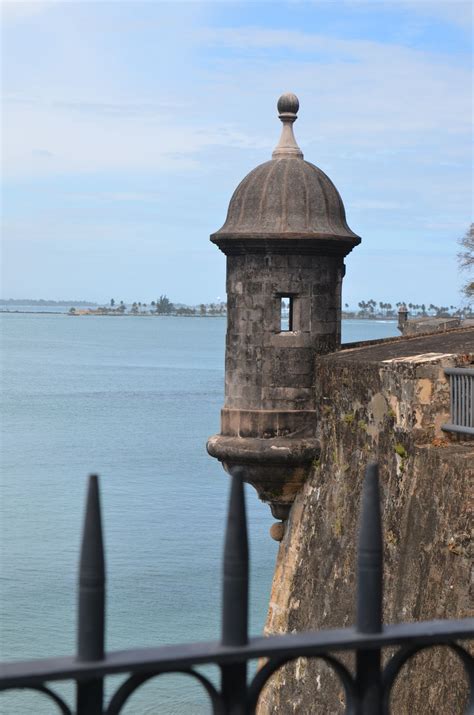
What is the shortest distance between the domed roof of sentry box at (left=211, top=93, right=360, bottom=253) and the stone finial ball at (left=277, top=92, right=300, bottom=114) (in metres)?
0.53

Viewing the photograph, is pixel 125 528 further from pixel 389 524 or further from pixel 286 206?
pixel 389 524

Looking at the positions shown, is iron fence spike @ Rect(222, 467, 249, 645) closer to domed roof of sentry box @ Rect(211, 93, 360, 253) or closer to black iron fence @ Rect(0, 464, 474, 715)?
black iron fence @ Rect(0, 464, 474, 715)

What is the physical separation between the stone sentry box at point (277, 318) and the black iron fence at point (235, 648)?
32.8 ft

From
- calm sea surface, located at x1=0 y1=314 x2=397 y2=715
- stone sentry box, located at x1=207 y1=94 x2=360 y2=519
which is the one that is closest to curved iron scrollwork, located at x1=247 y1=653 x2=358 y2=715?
stone sentry box, located at x1=207 y1=94 x2=360 y2=519

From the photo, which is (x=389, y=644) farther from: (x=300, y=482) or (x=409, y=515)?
(x=300, y=482)

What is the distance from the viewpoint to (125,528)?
30.0m

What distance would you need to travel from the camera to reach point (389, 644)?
8.40 ft

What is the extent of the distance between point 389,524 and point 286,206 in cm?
422

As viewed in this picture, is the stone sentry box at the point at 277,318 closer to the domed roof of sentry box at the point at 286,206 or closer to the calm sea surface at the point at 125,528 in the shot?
the domed roof of sentry box at the point at 286,206

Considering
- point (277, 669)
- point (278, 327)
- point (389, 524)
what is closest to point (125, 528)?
point (278, 327)

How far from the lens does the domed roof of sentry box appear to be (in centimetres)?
1284

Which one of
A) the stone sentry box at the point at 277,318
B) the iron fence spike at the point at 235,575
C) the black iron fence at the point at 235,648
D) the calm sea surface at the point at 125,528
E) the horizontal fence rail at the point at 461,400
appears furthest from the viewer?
the calm sea surface at the point at 125,528

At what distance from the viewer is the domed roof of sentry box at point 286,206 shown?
12.8 m

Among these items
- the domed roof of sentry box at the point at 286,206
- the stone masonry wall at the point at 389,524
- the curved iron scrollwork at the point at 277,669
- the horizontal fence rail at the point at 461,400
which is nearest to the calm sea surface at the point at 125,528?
the stone masonry wall at the point at 389,524
